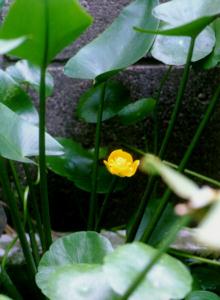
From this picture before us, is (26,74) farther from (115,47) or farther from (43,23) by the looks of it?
(43,23)

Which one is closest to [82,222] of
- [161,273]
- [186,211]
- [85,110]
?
[85,110]

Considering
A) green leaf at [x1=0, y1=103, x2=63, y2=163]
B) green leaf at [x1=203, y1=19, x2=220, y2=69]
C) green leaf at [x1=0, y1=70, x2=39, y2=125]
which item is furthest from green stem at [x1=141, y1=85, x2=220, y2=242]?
green leaf at [x1=0, y1=70, x2=39, y2=125]

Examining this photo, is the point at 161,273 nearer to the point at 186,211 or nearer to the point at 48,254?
the point at 186,211

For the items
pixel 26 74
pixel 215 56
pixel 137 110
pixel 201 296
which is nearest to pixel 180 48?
pixel 215 56

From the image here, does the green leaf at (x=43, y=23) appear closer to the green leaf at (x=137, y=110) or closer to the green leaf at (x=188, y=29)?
the green leaf at (x=188, y=29)

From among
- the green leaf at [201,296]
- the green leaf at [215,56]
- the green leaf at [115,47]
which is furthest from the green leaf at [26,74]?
the green leaf at [201,296]

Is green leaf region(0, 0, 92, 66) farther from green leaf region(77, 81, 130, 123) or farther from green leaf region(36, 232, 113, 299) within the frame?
green leaf region(77, 81, 130, 123)
